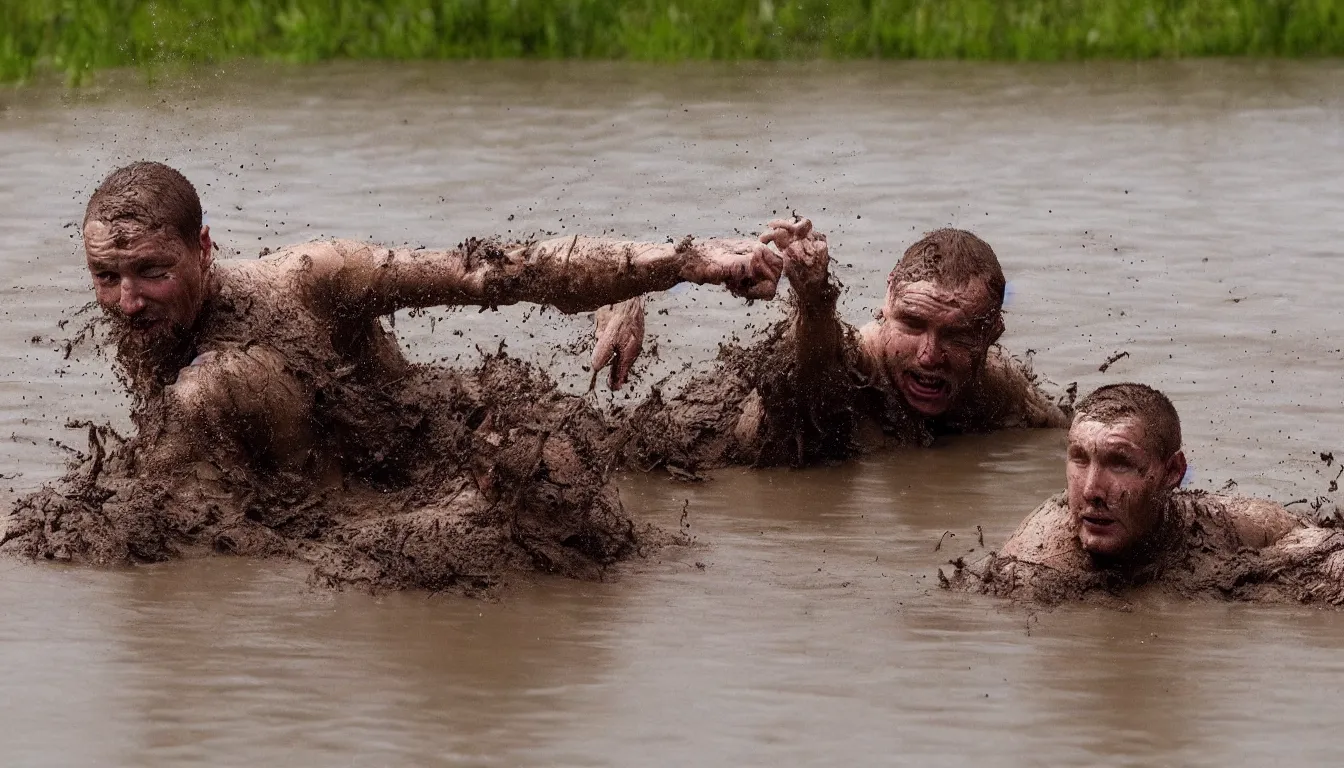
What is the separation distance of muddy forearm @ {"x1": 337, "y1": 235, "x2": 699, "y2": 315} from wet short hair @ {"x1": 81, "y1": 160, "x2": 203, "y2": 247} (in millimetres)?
600

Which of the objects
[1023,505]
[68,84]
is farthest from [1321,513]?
[68,84]

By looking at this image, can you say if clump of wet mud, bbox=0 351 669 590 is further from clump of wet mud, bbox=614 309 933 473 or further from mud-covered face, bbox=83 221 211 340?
clump of wet mud, bbox=614 309 933 473

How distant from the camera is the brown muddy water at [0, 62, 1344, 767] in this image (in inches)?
266

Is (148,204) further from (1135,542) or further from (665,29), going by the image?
(665,29)

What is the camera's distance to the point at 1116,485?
8070 mm

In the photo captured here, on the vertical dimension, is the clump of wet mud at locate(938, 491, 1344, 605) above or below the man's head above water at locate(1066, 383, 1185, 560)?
below

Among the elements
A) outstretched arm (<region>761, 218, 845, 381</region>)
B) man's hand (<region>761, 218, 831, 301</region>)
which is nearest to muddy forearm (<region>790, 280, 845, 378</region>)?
outstretched arm (<region>761, 218, 845, 381</region>)

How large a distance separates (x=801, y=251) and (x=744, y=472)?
1.69 m

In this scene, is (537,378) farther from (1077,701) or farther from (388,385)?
(1077,701)

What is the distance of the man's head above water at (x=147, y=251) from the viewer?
8461 millimetres

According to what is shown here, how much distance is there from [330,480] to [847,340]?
7.76 ft

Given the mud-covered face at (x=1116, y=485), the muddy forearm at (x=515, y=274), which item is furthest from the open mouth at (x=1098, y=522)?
the muddy forearm at (x=515, y=274)

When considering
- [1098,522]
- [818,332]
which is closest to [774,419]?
[818,332]

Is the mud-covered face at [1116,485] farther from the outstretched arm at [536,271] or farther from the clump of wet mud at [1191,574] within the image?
the outstretched arm at [536,271]
